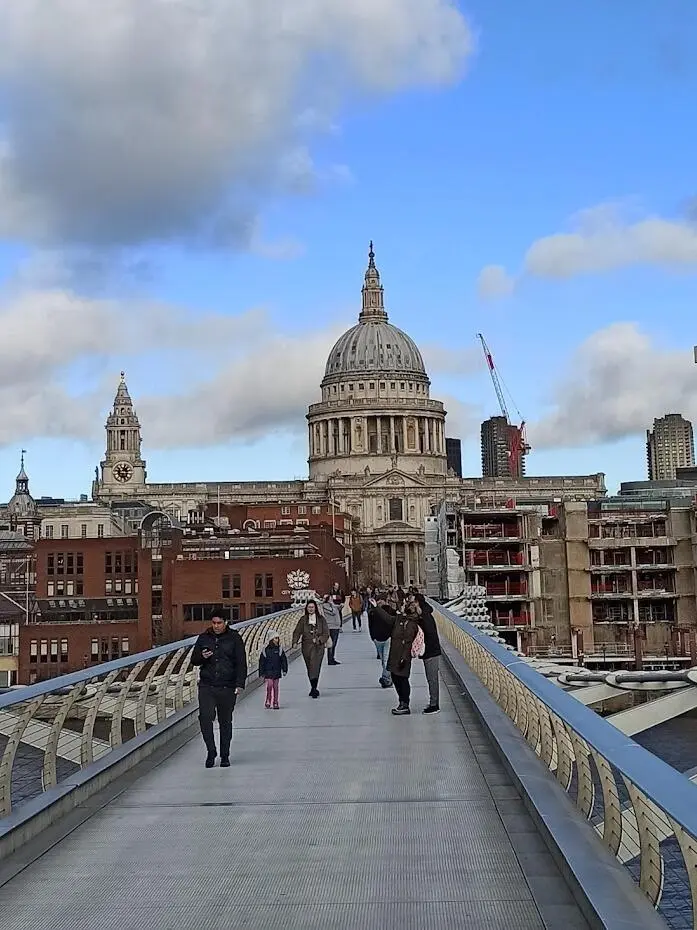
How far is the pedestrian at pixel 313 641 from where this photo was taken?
23469 millimetres

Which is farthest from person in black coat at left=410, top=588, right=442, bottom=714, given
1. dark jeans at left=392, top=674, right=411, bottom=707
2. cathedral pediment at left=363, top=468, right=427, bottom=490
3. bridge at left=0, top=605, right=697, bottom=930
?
cathedral pediment at left=363, top=468, right=427, bottom=490

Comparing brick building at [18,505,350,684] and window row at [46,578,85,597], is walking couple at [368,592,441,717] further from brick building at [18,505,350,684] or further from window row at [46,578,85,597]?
window row at [46,578,85,597]

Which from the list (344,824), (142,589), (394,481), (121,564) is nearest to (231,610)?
(142,589)

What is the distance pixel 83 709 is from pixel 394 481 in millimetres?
183768

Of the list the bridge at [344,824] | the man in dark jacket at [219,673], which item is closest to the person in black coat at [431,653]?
the bridge at [344,824]

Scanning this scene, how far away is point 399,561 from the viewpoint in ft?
608

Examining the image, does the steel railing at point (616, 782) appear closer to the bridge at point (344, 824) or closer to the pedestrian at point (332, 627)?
the bridge at point (344, 824)

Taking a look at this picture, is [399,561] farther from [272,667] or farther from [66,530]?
[272,667]

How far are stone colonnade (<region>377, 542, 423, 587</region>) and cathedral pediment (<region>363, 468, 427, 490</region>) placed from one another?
15.2 metres

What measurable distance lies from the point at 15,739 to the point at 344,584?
11398 centimetres

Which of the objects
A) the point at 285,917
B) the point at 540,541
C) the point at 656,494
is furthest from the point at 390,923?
the point at 656,494

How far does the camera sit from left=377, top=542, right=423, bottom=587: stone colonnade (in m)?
184

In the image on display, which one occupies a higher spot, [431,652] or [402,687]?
[431,652]

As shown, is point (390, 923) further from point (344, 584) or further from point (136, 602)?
point (344, 584)
